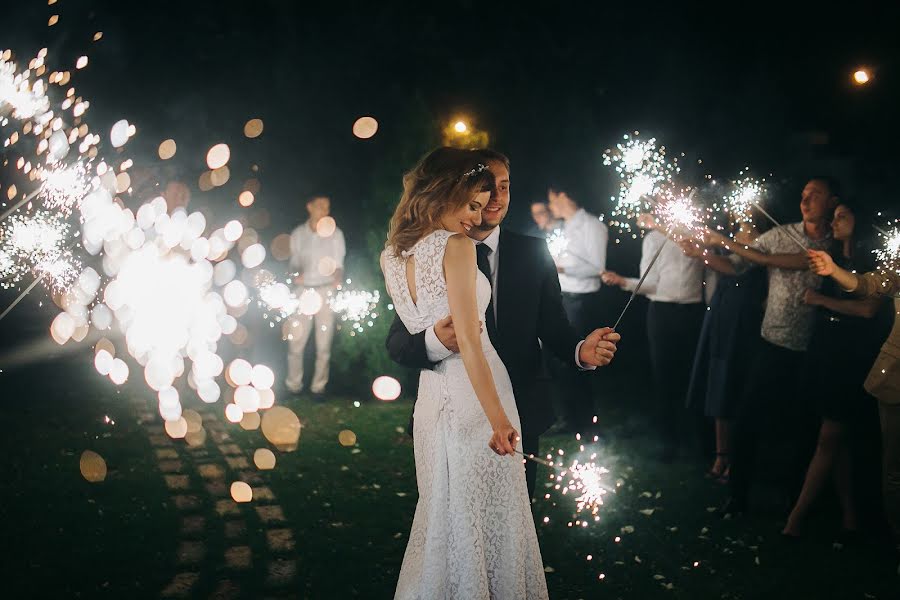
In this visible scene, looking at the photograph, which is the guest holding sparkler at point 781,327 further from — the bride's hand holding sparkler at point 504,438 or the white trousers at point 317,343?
the white trousers at point 317,343

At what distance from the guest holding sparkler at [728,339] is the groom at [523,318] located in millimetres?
2840

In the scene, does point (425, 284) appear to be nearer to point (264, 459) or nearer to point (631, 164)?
point (264, 459)

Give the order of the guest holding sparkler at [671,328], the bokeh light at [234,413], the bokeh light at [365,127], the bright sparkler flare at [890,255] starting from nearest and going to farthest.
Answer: the bright sparkler flare at [890,255], the guest holding sparkler at [671,328], the bokeh light at [234,413], the bokeh light at [365,127]

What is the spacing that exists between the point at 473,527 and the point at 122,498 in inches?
152

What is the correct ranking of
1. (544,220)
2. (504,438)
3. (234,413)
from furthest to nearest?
1. (544,220)
2. (234,413)
3. (504,438)

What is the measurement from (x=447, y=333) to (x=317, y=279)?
6.97 m

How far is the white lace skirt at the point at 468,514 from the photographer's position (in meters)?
3.42

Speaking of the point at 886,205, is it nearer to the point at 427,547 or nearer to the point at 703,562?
the point at 703,562

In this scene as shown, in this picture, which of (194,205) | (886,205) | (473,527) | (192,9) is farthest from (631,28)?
(473,527)

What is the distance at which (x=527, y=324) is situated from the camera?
388 centimetres

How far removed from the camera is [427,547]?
11.3 ft

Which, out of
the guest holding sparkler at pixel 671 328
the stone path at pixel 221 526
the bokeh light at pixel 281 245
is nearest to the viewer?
the stone path at pixel 221 526

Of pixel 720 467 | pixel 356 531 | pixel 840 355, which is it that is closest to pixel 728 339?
pixel 720 467

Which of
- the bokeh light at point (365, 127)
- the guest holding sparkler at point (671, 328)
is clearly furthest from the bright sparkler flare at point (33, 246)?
the guest holding sparkler at point (671, 328)
